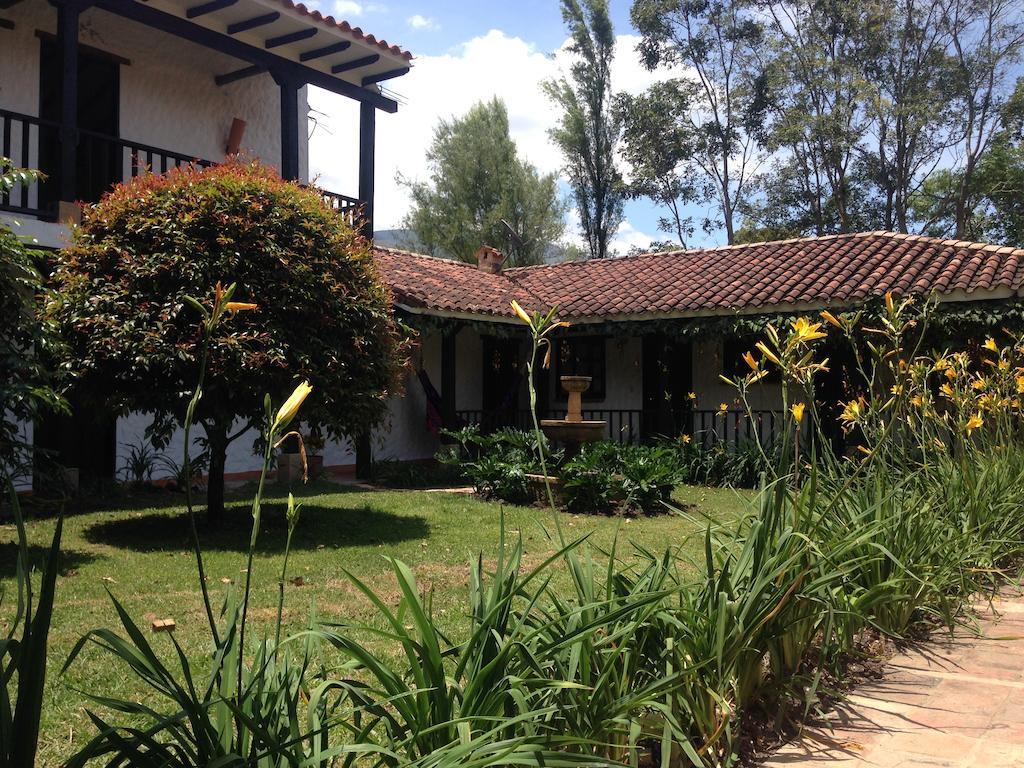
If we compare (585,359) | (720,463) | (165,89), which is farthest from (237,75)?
(720,463)

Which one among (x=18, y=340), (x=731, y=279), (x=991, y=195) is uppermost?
(x=991, y=195)

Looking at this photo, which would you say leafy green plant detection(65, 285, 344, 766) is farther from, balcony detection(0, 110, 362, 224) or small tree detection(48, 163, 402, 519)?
balcony detection(0, 110, 362, 224)

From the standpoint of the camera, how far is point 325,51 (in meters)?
11.8

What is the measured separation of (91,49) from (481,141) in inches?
945

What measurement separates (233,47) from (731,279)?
28.8 feet

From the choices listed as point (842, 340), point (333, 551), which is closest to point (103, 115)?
point (333, 551)

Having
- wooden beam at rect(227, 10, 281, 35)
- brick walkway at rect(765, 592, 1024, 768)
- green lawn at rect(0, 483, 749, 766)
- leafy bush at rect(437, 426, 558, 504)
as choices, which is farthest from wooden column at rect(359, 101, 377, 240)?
brick walkway at rect(765, 592, 1024, 768)

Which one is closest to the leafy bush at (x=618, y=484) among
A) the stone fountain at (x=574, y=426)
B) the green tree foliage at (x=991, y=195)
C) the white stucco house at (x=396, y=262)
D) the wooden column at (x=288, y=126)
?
the stone fountain at (x=574, y=426)

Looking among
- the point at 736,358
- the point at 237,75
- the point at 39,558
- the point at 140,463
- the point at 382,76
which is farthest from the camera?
the point at 736,358

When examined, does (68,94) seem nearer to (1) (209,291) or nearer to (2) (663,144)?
(1) (209,291)

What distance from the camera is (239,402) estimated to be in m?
7.26

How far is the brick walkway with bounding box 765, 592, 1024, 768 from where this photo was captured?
102 inches

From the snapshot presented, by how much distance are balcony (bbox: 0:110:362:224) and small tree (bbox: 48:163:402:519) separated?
1.98 m

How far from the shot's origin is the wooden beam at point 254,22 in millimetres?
10805
